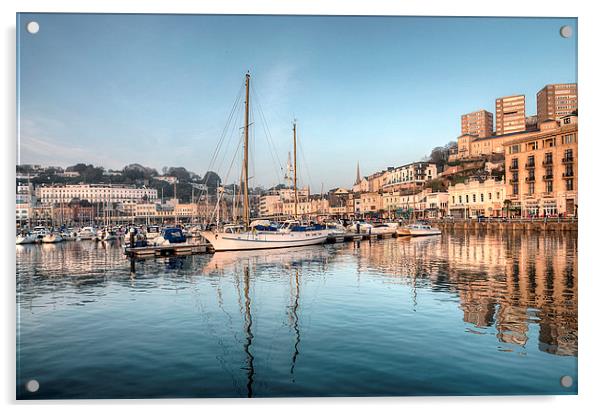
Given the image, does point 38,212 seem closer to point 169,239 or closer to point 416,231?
point 169,239

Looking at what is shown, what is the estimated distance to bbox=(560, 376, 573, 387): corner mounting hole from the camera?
442cm

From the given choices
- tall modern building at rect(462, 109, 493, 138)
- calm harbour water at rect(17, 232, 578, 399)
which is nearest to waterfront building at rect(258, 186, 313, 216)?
tall modern building at rect(462, 109, 493, 138)

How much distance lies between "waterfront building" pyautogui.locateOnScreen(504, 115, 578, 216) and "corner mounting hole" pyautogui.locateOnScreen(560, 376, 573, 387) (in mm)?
10028

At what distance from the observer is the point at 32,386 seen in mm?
4445

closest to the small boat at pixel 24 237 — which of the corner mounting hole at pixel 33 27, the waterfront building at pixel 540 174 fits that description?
the corner mounting hole at pixel 33 27

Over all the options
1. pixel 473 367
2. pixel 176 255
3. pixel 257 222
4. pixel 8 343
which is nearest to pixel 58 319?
pixel 8 343

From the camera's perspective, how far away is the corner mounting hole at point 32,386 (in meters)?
4.43

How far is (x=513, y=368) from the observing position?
443 cm

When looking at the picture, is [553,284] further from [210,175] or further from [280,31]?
[210,175]

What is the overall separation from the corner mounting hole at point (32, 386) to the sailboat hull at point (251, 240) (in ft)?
46.9

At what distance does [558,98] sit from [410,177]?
11705 mm

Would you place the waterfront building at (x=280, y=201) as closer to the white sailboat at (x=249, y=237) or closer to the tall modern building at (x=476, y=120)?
the white sailboat at (x=249, y=237)

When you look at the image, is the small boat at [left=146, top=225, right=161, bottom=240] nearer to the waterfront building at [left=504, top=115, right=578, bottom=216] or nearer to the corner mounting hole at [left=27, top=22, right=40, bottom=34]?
the waterfront building at [left=504, top=115, right=578, bottom=216]
